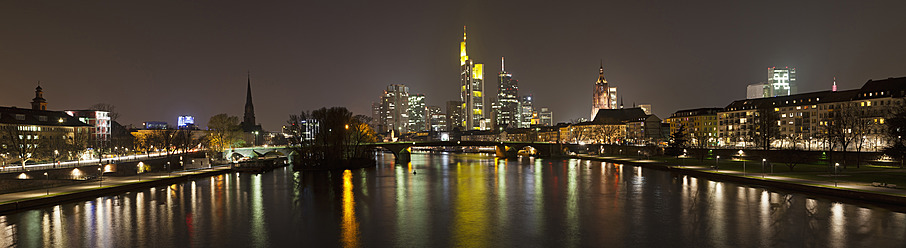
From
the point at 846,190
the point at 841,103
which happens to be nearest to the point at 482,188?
the point at 846,190

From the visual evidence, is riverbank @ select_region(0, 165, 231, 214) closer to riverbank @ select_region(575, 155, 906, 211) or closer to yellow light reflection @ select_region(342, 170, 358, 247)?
yellow light reflection @ select_region(342, 170, 358, 247)

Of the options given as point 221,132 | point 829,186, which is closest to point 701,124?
point 829,186

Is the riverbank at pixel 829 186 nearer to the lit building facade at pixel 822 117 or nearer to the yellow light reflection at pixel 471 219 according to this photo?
the yellow light reflection at pixel 471 219

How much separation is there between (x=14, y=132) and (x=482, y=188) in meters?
83.8

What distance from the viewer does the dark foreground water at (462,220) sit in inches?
1024

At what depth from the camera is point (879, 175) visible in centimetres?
5166

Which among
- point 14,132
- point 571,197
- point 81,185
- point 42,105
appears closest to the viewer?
point 571,197

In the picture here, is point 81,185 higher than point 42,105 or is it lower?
lower

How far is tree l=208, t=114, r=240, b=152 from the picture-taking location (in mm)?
118125

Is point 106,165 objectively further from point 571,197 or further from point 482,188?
point 571,197

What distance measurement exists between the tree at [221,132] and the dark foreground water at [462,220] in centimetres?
7168

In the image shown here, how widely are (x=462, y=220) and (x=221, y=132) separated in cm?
10705

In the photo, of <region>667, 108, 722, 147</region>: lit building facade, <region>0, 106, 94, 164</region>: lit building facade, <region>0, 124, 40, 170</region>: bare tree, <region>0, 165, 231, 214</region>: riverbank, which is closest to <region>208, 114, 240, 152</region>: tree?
<region>0, 106, 94, 164</region>: lit building facade

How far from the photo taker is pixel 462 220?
32.5 m
